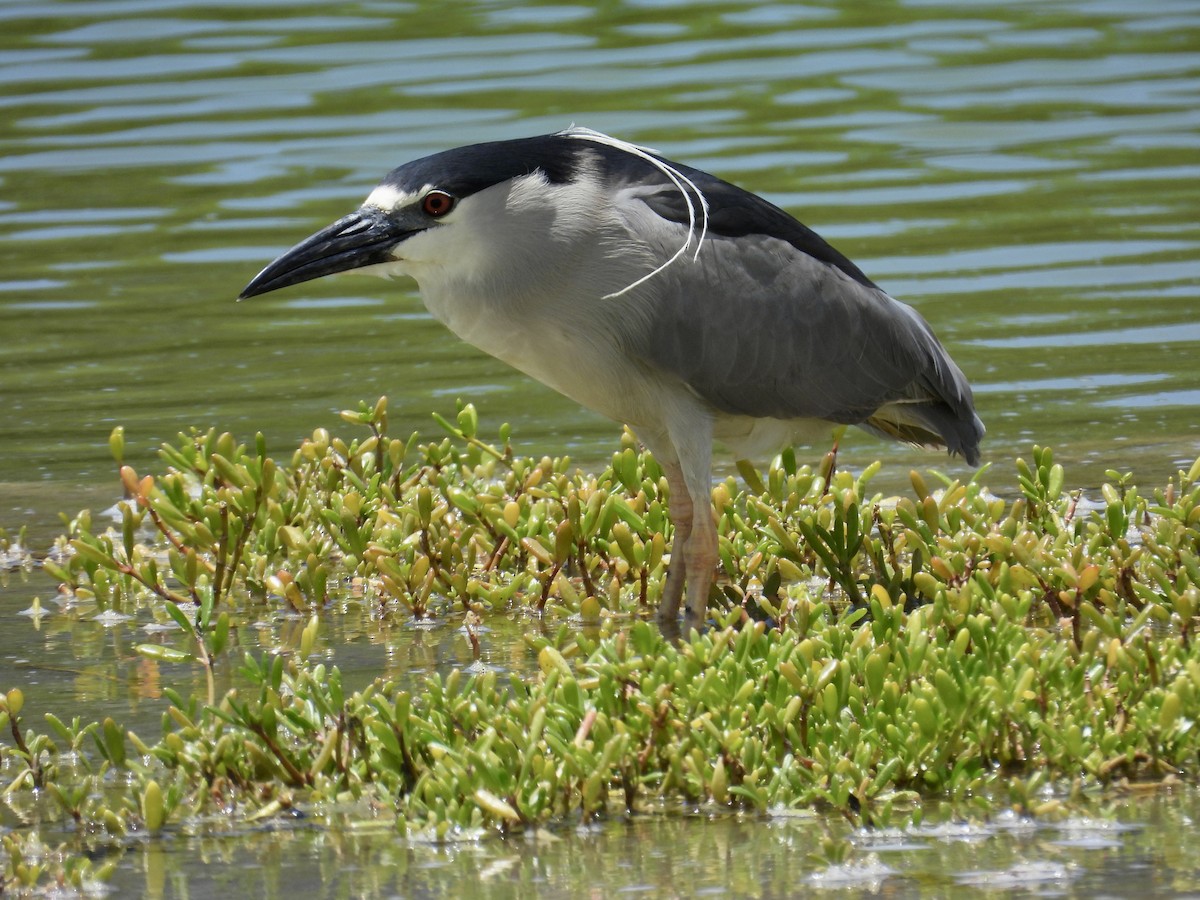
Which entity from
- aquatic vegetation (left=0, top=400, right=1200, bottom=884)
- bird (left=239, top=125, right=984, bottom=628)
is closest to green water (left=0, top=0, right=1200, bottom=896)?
aquatic vegetation (left=0, top=400, right=1200, bottom=884)

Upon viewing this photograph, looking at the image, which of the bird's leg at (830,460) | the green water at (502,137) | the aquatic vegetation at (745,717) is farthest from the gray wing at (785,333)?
the green water at (502,137)

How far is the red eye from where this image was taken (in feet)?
16.1

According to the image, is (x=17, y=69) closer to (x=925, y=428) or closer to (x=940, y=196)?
(x=940, y=196)

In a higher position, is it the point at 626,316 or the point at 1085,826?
the point at 626,316

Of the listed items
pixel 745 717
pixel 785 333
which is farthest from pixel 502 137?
pixel 745 717

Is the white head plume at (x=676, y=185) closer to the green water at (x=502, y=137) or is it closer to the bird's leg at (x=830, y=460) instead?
the bird's leg at (x=830, y=460)

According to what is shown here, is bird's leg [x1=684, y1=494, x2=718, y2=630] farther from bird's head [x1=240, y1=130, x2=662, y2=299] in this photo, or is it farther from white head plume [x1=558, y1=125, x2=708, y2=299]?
bird's head [x1=240, y1=130, x2=662, y2=299]

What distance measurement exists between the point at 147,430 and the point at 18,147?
7157 millimetres

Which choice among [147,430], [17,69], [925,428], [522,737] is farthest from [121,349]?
[17,69]

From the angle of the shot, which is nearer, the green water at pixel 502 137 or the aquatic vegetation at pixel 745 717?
the aquatic vegetation at pixel 745 717

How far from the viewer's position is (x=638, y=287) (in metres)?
5.03

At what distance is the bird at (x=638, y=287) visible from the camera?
4973 millimetres

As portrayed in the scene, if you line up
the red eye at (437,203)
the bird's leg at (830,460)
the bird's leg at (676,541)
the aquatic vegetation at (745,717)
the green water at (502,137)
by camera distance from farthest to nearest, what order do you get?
the green water at (502,137) < the bird's leg at (830,460) < the bird's leg at (676,541) < the red eye at (437,203) < the aquatic vegetation at (745,717)

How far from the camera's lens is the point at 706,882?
321 centimetres
